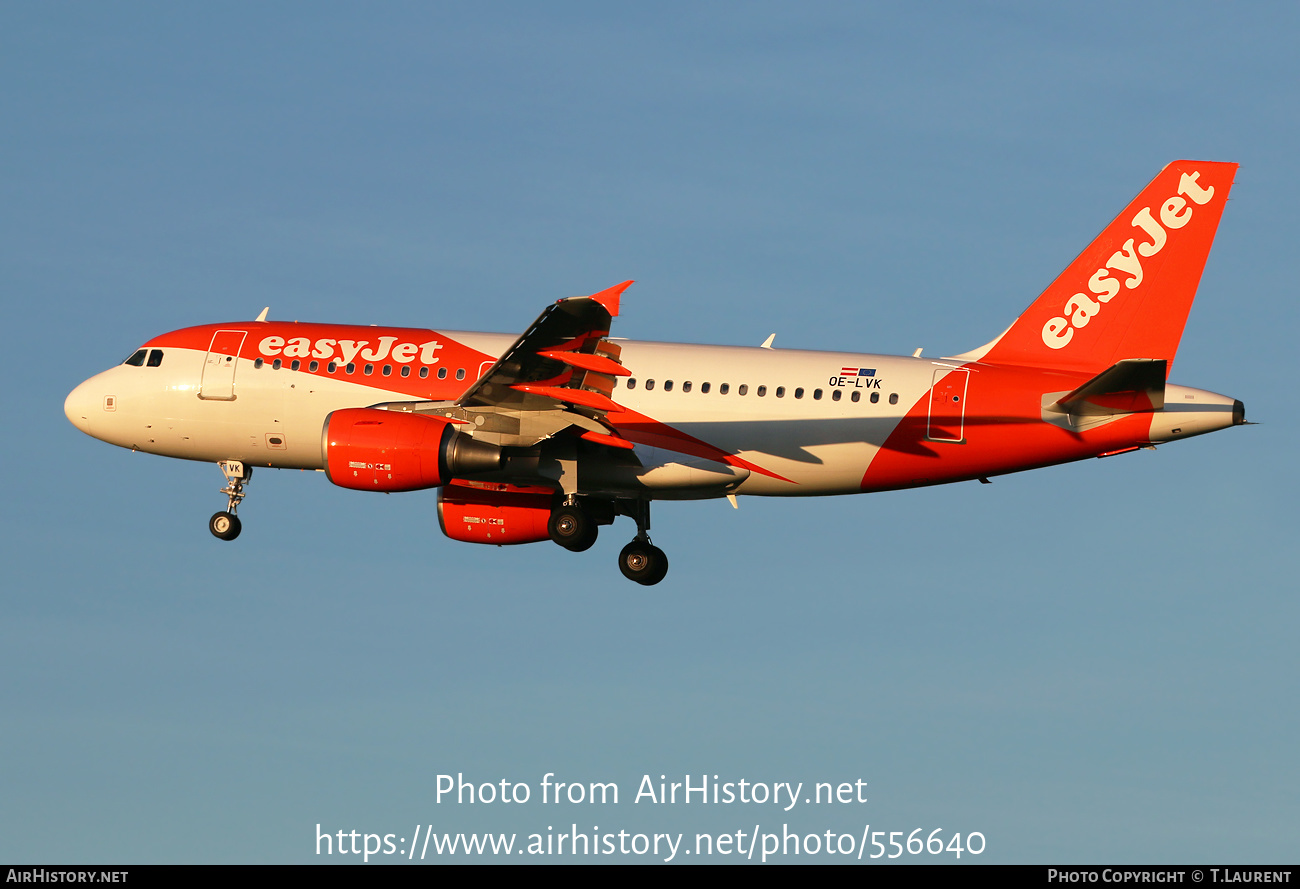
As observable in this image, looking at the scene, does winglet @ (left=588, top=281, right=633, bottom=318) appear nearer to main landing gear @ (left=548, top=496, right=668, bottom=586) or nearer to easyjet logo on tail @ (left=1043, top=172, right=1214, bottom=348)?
main landing gear @ (left=548, top=496, right=668, bottom=586)

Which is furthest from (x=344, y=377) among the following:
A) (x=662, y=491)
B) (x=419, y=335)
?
(x=662, y=491)

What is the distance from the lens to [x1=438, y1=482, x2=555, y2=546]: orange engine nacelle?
38.8 m

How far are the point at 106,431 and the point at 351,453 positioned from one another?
30.1ft

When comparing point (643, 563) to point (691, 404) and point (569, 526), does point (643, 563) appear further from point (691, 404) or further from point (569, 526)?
point (691, 404)

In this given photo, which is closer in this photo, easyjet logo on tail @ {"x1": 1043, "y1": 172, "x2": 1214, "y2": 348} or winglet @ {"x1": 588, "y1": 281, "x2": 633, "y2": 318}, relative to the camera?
winglet @ {"x1": 588, "y1": 281, "x2": 633, "y2": 318}

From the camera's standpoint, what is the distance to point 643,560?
125 ft

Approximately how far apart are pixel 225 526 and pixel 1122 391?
855 inches

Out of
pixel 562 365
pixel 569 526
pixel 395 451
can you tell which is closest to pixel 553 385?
pixel 562 365

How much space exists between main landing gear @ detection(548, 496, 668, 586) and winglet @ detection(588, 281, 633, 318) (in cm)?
743

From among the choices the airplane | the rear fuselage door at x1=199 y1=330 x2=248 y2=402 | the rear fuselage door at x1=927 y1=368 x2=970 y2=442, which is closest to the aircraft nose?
the airplane

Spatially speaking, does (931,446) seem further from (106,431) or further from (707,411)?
(106,431)

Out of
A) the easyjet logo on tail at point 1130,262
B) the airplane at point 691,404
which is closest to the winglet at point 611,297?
the airplane at point 691,404

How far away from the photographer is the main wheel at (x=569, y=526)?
36.1m

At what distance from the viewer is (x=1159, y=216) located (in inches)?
1416
